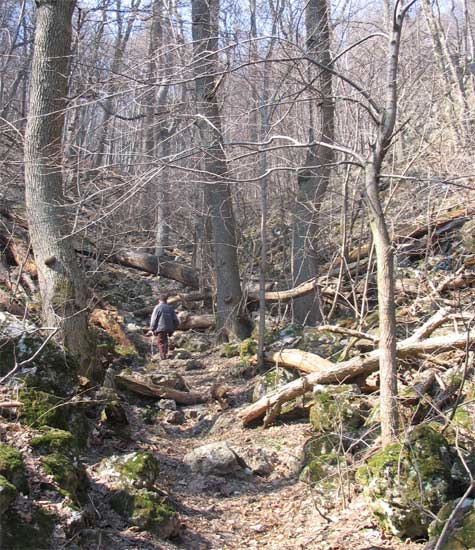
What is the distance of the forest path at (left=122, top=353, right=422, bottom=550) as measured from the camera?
17.4 feet

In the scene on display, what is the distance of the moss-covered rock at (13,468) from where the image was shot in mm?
4246

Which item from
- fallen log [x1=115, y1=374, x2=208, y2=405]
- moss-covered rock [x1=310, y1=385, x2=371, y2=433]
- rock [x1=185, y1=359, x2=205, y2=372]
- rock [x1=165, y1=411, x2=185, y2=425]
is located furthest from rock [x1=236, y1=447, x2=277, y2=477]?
rock [x1=185, y1=359, x2=205, y2=372]

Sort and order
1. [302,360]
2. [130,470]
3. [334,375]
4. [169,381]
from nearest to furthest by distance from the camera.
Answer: [130,470] < [334,375] < [302,360] < [169,381]

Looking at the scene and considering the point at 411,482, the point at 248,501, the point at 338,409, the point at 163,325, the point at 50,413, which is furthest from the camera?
the point at 163,325

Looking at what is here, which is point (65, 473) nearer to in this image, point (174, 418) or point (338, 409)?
point (338, 409)

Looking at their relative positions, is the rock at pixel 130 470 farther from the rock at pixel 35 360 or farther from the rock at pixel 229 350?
the rock at pixel 229 350

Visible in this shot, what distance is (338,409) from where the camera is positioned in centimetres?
671

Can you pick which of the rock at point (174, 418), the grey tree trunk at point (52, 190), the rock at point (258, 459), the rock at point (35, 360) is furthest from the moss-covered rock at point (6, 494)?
the rock at point (174, 418)

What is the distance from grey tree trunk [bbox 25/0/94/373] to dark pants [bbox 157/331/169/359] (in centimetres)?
375

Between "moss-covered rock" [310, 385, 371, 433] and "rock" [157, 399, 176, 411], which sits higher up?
"moss-covered rock" [310, 385, 371, 433]

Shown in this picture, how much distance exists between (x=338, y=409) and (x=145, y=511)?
8.23ft

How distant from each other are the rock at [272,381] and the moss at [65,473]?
13.1 ft

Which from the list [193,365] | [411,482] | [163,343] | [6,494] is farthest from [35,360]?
[163,343]

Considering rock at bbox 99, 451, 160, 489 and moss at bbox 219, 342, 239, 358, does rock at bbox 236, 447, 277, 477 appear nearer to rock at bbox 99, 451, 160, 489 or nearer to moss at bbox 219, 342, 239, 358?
rock at bbox 99, 451, 160, 489
